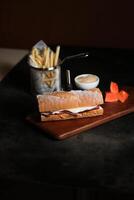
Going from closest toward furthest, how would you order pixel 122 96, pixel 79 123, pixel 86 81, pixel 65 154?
pixel 65 154 → pixel 79 123 → pixel 122 96 → pixel 86 81

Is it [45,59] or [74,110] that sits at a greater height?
[45,59]

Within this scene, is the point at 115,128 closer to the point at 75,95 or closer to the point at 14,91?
the point at 75,95

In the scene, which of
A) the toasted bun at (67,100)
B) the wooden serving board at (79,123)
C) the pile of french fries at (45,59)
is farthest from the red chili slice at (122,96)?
the pile of french fries at (45,59)

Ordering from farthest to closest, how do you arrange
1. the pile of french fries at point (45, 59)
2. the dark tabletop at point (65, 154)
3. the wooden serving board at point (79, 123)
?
the pile of french fries at point (45, 59) → the wooden serving board at point (79, 123) → the dark tabletop at point (65, 154)

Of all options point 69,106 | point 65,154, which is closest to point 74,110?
point 69,106

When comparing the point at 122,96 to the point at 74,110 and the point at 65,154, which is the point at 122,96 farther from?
the point at 65,154

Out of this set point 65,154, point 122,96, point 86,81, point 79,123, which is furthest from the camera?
point 86,81

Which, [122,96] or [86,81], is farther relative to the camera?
[86,81]

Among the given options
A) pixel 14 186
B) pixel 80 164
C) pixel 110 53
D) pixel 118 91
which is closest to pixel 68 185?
pixel 80 164

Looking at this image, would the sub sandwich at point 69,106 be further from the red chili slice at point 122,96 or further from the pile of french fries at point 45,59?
the pile of french fries at point 45,59
